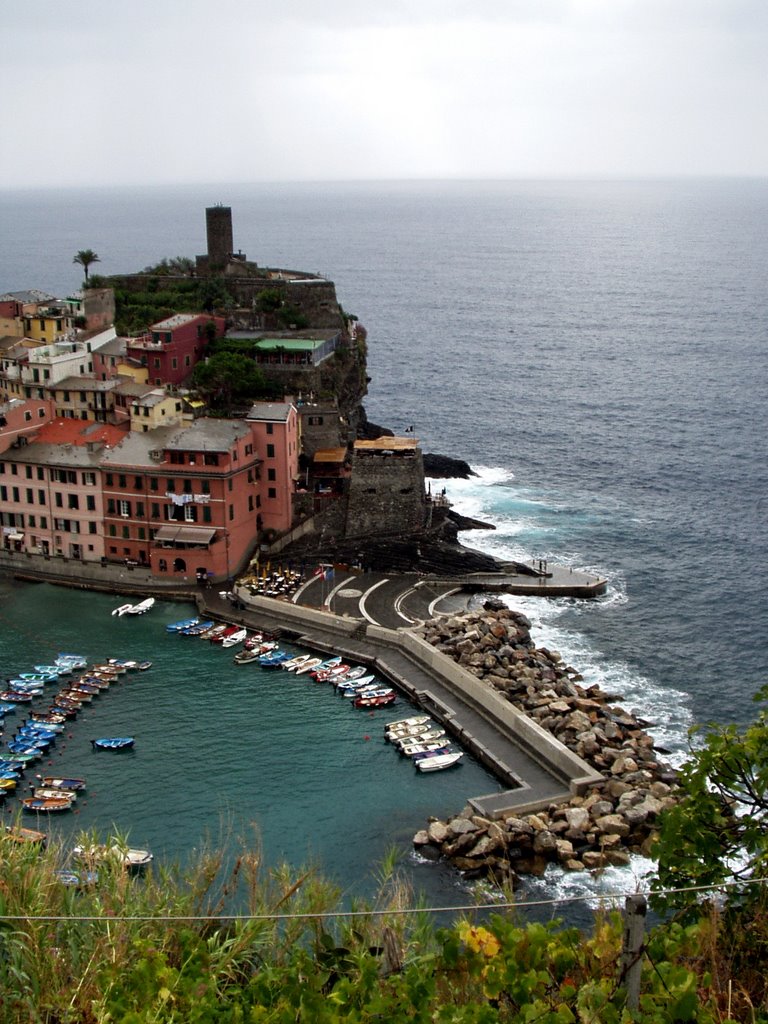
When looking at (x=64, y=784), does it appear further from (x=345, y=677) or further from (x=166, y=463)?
(x=166, y=463)

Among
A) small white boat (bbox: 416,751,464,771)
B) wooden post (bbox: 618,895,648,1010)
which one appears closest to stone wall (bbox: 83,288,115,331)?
small white boat (bbox: 416,751,464,771)

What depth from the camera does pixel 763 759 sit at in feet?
63.5

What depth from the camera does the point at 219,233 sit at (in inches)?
4198

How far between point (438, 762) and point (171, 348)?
46.2 m

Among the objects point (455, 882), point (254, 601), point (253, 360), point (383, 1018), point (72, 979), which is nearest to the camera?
point (383, 1018)

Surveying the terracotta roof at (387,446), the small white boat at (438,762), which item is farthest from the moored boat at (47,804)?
the terracotta roof at (387,446)

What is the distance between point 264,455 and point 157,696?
2174 centimetres

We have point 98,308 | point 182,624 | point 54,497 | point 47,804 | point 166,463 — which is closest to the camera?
point 47,804

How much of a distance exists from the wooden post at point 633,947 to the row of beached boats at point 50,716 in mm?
35336

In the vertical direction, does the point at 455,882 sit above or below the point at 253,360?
below

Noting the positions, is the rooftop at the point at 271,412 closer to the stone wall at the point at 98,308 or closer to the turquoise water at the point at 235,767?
the turquoise water at the point at 235,767

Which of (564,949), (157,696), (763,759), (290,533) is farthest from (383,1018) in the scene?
(290,533)

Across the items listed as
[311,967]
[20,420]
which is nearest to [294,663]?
[20,420]

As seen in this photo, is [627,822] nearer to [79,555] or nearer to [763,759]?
[763,759]
